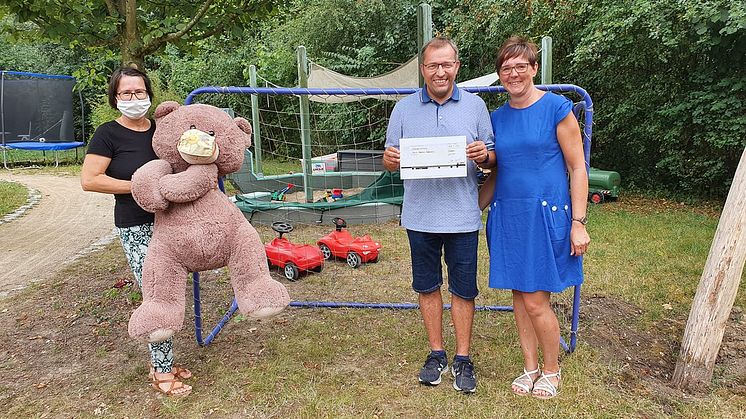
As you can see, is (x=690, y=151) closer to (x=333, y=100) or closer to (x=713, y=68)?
(x=713, y=68)

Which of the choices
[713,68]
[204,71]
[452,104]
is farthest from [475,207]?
[204,71]

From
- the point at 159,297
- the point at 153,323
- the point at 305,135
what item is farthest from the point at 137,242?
the point at 305,135

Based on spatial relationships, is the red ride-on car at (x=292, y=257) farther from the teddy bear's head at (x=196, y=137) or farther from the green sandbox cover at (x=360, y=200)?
the teddy bear's head at (x=196, y=137)

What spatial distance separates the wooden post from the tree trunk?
12.8 feet

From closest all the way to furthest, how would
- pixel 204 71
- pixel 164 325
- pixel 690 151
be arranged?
pixel 164 325
pixel 690 151
pixel 204 71

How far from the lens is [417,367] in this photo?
3191 millimetres

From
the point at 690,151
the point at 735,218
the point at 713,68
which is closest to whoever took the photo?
the point at 735,218

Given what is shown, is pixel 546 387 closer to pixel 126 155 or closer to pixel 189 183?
pixel 189 183

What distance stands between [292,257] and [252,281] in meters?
2.24

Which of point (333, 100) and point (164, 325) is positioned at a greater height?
point (333, 100)

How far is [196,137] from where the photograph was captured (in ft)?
8.23

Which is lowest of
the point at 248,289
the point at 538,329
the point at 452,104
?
the point at 538,329

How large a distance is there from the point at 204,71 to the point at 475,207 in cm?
1439

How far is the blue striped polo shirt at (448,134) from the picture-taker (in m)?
2.60
